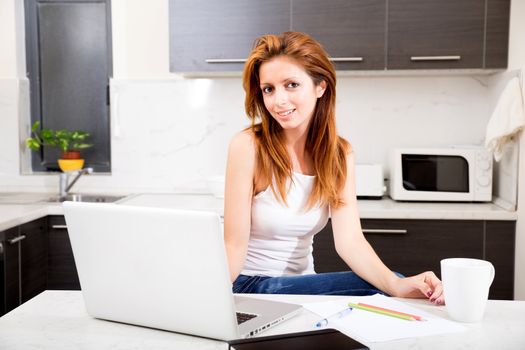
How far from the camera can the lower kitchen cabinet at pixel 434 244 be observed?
299 centimetres

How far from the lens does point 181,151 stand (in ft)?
12.0

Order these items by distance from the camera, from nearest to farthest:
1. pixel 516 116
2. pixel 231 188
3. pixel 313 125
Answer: pixel 231 188, pixel 313 125, pixel 516 116

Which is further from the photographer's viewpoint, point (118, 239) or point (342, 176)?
point (342, 176)

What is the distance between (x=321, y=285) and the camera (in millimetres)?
1668

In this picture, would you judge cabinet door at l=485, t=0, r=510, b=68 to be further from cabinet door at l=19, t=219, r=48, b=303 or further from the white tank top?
cabinet door at l=19, t=219, r=48, b=303

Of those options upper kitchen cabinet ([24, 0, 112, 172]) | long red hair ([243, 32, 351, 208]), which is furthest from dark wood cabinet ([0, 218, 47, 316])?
long red hair ([243, 32, 351, 208])

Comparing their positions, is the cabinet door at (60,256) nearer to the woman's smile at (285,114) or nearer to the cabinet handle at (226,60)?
the cabinet handle at (226,60)

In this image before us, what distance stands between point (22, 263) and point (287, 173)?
1.51m

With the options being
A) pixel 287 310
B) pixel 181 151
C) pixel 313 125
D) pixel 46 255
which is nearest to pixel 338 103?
pixel 181 151

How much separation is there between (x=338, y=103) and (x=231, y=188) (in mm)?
1797

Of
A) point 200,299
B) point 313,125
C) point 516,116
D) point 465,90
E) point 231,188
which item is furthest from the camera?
point 465,90

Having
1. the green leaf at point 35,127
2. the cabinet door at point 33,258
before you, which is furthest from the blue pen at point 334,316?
the green leaf at point 35,127

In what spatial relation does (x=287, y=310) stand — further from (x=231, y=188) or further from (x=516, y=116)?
(x=516, y=116)

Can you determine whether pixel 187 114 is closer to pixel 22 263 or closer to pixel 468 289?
pixel 22 263
